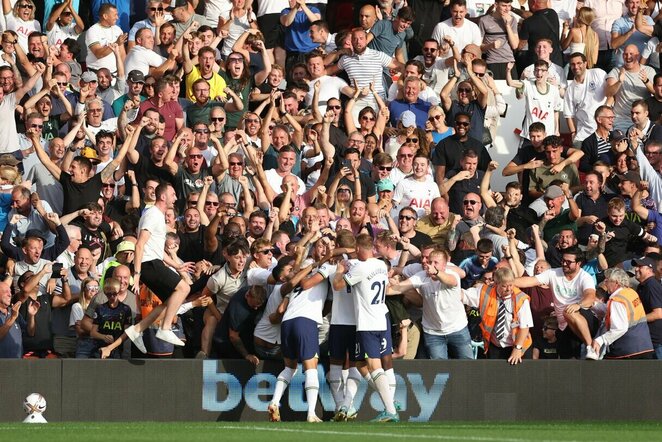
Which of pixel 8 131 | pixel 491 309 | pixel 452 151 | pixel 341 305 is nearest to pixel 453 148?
pixel 452 151

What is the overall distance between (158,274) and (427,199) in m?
4.59

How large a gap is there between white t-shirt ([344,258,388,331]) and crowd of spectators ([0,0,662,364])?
41 centimetres

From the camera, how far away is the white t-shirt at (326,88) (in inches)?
834

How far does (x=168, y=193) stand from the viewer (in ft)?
55.2

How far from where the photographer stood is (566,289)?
16922 mm

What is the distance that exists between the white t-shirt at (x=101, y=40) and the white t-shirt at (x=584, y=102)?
6.77 meters

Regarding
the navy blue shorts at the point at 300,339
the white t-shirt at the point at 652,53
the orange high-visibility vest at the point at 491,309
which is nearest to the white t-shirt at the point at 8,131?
the navy blue shorts at the point at 300,339

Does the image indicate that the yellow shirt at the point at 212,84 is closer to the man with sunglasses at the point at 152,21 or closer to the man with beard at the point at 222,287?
the man with sunglasses at the point at 152,21

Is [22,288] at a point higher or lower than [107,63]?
lower

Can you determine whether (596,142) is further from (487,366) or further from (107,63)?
(107,63)

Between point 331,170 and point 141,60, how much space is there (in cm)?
363

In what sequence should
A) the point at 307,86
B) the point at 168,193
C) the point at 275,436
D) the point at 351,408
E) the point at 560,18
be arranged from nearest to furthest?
the point at 275,436 → the point at 351,408 → the point at 168,193 → the point at 307,86 → the point at 560,18

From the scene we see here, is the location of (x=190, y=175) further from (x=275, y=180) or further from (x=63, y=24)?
(x=63, y=24)

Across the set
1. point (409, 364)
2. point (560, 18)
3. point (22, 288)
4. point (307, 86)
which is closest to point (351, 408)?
point (409, 364)
